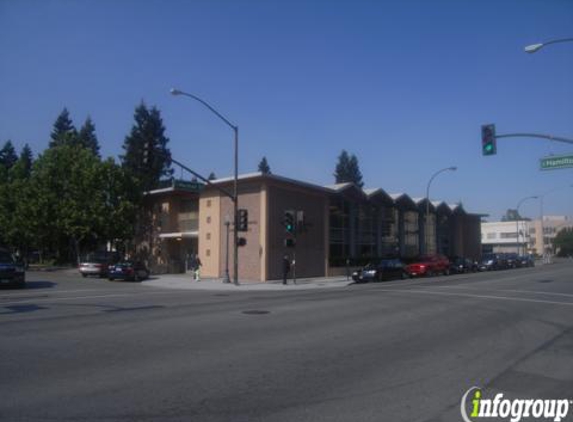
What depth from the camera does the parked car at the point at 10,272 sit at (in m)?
24.1

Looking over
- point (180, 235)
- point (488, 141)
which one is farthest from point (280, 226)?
point (488, 141)

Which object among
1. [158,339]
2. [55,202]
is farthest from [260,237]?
[158,339]

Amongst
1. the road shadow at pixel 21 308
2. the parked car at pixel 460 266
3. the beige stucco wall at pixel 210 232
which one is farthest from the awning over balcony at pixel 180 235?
the road shadow at pixel 21 308

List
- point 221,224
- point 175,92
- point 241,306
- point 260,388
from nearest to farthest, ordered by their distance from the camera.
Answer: point 260,388, point 241,306, point 175,92, point 221,224

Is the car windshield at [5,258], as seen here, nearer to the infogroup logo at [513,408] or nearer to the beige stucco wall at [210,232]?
the beige stucco wall at [210,232]

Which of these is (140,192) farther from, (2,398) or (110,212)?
(2,398)

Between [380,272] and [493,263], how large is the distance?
26.9m

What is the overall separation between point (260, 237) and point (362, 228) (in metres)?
14.2

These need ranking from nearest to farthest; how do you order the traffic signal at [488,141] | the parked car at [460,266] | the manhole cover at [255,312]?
1. the manhole cover at [255,312]
2. the traffic signal at [488,141]
3. the parked car at [460,266]

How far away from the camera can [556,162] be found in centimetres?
2217

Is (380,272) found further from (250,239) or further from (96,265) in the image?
(96,265)

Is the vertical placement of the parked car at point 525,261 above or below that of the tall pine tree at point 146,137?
below

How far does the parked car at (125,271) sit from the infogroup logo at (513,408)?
28765mm

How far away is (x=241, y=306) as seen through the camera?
16.4 meters
